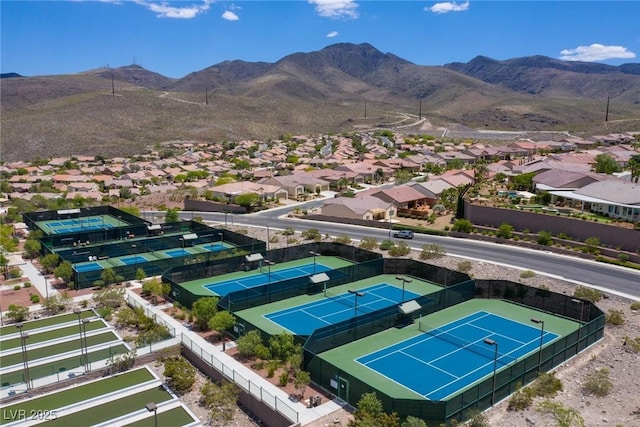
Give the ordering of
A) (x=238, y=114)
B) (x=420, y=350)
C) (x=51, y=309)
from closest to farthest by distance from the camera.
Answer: (x=420, y=350) → (x=51, y=309) → (x=238, y=114)

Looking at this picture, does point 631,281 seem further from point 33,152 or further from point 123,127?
point 123,127

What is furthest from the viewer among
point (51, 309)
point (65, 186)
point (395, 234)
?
point (65, 186)

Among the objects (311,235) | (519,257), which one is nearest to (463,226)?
(519,257)

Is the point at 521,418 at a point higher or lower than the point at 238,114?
lower

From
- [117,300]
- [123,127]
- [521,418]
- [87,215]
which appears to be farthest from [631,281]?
[123,127]

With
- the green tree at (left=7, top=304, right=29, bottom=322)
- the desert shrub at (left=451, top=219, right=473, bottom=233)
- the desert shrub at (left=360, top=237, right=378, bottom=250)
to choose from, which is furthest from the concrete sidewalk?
the desert shrub at (left=451, top=219, right=473, bottom=233)
